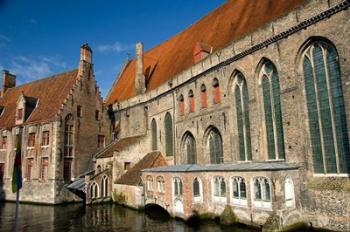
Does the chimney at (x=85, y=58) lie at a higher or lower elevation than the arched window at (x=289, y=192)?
higher

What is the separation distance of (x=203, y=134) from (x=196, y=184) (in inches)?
171

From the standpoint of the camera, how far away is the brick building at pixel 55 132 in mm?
24000

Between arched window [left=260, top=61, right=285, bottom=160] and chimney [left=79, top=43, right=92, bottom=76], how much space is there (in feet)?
56.9

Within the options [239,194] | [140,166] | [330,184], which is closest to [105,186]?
[140,166]

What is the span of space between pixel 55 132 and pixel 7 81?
48.6 feet

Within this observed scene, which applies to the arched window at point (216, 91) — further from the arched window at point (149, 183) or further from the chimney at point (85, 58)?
the chimney at point (85, 58)

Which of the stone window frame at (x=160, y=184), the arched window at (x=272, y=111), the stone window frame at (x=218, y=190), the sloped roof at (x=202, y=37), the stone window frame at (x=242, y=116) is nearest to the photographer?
the arched window at (x=272, y=111)

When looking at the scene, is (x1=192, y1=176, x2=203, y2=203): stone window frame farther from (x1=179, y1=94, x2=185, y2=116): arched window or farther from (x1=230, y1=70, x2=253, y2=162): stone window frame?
(x1=179, y1=94, x2=185, y2=116): arched window

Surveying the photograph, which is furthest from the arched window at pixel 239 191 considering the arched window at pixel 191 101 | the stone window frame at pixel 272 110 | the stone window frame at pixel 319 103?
the arched window at pixel 191 101

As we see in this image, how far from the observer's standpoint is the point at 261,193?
40.2 ft

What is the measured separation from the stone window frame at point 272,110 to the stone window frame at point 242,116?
3.46 ft

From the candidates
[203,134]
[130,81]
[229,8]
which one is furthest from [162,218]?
[130,81]

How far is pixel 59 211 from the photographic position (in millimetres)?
20141

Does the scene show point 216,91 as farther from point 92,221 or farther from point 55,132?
point 55,132
